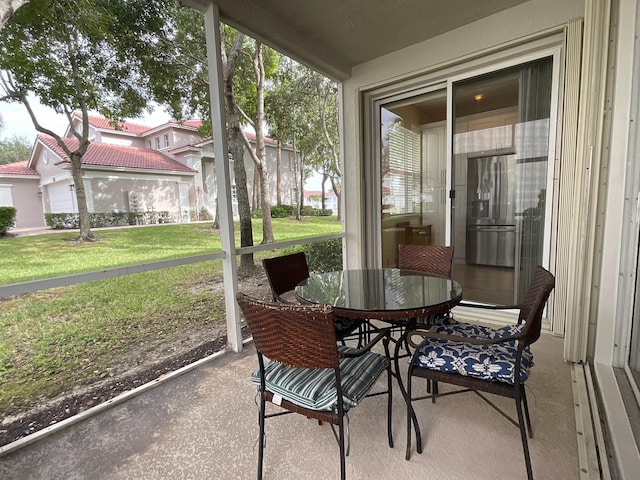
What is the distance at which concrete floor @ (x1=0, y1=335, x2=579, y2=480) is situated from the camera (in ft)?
4.53

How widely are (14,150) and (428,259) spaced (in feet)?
9.24

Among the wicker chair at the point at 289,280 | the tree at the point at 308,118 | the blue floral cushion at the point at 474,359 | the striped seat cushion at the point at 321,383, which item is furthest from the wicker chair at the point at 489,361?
the tree at the point at 308,118

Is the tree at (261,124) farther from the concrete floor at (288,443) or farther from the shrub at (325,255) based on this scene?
the concrete floor at (288,443)

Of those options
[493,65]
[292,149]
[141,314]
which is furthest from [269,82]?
[141,314]

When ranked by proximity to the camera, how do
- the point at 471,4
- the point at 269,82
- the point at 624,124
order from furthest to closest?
the point at 269,82 < the point at 471,4 < the point at 624,124

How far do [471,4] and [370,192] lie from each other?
6.68ft

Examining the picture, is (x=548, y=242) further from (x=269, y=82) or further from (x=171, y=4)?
(x=171, y=4)

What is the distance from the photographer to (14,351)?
2.17m

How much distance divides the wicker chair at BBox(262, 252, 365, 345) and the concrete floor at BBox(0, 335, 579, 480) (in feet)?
1.47

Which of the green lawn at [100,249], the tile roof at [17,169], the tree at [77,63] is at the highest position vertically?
the tree at [77,63]

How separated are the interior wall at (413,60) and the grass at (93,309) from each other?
101 cm

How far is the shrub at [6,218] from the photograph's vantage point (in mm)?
1580

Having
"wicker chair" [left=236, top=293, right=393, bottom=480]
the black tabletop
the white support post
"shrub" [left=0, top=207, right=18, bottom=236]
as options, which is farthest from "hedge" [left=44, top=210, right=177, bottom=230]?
"wicker chair" [left=236, top=293, right=393, bottom=480]

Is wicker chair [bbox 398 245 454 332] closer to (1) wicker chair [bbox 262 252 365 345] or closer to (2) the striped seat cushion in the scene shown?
(1) wicker chair [bbox 262 252 365 345]
